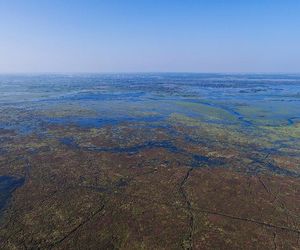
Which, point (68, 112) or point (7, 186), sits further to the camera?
point (68, 112)

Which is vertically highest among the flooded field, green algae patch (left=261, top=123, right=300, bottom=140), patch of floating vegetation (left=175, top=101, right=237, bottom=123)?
the flooded field

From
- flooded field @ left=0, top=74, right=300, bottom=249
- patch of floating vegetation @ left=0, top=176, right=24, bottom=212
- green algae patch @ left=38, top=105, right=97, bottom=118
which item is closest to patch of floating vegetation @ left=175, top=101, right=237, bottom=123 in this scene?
flooded field @ left=0, top=74, right=300, bottom=249

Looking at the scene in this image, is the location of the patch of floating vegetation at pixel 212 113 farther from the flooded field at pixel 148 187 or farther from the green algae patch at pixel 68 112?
the green algae patch at pixel 68 112

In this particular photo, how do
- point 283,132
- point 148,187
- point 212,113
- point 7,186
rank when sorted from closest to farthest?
point 7,186, point 148,187, point 283,132, point 212,113

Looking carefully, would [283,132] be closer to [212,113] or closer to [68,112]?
[212,113]

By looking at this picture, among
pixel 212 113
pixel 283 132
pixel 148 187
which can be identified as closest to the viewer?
pixel 148 187

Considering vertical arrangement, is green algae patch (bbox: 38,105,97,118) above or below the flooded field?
below

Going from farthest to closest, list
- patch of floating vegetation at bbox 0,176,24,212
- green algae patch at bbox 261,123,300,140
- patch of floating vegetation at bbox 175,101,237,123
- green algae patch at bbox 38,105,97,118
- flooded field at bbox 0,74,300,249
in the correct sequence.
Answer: green algae patch at bbox 38,105,97,118, patch of floating vegetation at bbox 175,101,237,123, green algae patch at bbox 261,123,300,140, patch of floating vegetation at bbox 0,176,24,212, flooded field at bbox 0,74,300,249

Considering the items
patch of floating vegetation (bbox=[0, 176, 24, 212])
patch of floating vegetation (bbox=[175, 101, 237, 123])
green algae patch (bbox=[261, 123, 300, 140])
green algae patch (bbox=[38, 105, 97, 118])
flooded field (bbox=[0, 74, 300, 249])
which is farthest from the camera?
green algae patch (bbox=[38, 105, 97, 118])

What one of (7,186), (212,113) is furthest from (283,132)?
(7,186)

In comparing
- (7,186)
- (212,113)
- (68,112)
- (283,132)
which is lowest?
(212,113)

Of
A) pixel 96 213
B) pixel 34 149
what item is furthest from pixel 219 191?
pixel 34 149

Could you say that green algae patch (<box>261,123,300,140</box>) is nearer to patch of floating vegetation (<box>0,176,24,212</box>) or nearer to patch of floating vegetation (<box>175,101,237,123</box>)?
patch of floating vegetation (<box>175,101,237,123</box>)
